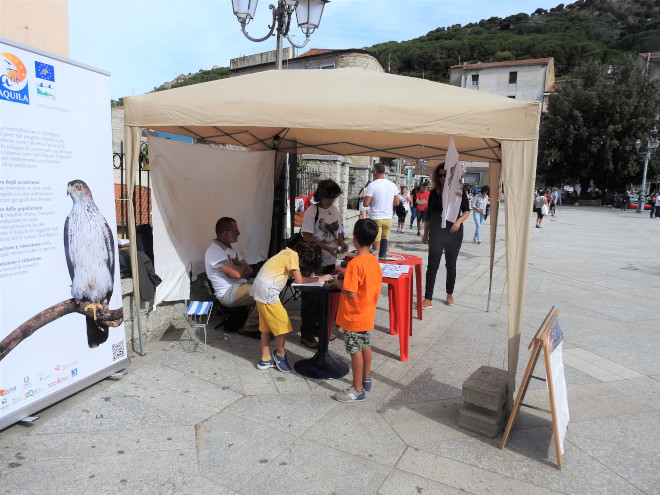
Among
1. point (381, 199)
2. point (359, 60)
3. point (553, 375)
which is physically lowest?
point (553, 375)

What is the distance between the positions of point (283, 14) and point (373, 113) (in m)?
4.86

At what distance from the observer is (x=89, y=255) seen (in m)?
3.39

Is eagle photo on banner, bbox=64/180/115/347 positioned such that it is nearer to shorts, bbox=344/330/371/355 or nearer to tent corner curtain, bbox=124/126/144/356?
tent corner curtain, bbox=124/126/144/356

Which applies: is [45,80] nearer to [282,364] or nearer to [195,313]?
[195,313]

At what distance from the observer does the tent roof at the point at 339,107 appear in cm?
318

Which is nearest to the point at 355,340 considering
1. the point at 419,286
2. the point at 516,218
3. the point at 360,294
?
the point at 360,294

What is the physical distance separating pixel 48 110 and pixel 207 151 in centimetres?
237

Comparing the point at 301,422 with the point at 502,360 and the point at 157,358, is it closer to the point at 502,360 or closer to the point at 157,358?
the point at 157,358

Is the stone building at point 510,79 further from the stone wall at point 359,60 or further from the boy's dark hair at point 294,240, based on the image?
the boy's dark hair at point 294,240

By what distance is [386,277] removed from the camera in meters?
4.24

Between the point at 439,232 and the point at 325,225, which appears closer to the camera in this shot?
the point at 325,225

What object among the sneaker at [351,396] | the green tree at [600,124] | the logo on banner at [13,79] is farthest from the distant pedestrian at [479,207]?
the green tree at [600,124]

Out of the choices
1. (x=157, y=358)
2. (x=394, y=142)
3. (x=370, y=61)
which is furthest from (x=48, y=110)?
(x=370, y=61)

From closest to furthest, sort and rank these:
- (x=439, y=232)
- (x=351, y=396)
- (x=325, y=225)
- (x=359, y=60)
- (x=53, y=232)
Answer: (x=53, y=232) → (x=351, y=396) → (x=325, y=225) → (x=439, y=232) → (x=359, y=60)
